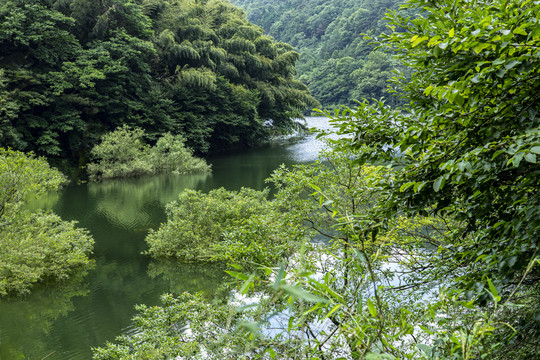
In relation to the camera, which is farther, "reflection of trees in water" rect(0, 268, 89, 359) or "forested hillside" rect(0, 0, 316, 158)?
"forested hillside" rect(0, 0, 316, 158)

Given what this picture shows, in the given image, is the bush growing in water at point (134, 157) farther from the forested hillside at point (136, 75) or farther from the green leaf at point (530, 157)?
the green leaf at point (530, 157)

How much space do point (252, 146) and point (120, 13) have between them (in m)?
12.5

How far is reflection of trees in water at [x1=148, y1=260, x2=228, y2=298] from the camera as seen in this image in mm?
9203

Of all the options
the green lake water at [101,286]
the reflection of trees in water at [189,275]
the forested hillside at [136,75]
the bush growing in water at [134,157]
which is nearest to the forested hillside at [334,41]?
the forested hillside at [136,75]

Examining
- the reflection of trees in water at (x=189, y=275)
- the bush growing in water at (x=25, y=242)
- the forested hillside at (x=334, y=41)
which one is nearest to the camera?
the bush growing in water at (x=25, y=242)

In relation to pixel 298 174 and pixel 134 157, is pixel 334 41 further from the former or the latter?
pixel 298 174

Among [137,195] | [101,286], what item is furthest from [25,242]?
[137,195]

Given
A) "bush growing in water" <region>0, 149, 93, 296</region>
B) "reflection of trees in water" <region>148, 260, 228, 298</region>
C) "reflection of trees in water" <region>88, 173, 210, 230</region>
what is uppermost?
"bush growing in water" <region>0, 149, 93, 296</region>

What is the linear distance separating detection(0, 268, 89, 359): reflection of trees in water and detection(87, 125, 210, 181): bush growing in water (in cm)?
1201

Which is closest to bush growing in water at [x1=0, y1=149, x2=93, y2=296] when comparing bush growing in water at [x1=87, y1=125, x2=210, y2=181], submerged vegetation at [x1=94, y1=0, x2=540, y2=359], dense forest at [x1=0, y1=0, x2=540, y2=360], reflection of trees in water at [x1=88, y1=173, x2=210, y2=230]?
dense forest at [x1=0, y1=0, x2=540, y2=360]

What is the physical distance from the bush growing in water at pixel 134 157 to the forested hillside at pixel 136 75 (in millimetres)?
1397

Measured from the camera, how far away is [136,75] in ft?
82.5

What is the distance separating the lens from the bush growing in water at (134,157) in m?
21.3

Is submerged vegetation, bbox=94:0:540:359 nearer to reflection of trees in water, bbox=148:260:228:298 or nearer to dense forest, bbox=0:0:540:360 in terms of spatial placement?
dense forest, bbox=0:0:540:360
